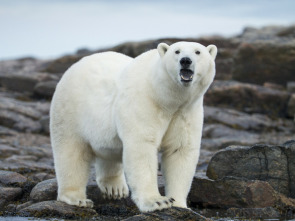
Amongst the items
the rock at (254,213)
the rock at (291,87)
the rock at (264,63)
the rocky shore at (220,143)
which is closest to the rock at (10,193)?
the rocky shore at (220,143)

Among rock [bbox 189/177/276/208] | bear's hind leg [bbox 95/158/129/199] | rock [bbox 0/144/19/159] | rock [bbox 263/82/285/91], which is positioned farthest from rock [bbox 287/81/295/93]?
bear's hind leg [bbox 95/158/129/199]

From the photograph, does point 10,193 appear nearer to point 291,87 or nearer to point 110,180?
point 110,180

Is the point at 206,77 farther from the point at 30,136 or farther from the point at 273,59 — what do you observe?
the point at 273,59

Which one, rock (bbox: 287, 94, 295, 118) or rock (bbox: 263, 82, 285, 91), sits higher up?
rock (bbox: 263, 82, 285, 91)

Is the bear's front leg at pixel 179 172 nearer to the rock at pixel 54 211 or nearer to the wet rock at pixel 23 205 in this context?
the rock at pixel 54 211

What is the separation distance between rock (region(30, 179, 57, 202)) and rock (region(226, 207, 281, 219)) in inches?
98.5

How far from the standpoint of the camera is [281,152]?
28.3 ft

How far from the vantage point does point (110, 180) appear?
8.52 meters

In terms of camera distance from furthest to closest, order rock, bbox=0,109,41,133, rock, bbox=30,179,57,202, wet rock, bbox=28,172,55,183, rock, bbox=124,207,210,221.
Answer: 1. rock, bbox=0,109,41,133
2. wet rock, bbox=28,172,55,183
3. rock, bbox=30,179,57,202
4. rock, bbox=124,207,210,221

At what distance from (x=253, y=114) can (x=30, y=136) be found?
21.4 ft

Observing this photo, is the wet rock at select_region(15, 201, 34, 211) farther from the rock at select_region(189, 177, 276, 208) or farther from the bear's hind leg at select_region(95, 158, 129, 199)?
the rock at select_region(189, 177, 276, 208)

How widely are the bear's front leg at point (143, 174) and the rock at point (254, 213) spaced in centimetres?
140

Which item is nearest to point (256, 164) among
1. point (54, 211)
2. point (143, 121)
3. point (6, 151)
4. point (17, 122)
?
point (143, 121)

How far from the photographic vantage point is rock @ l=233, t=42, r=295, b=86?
773 inches
